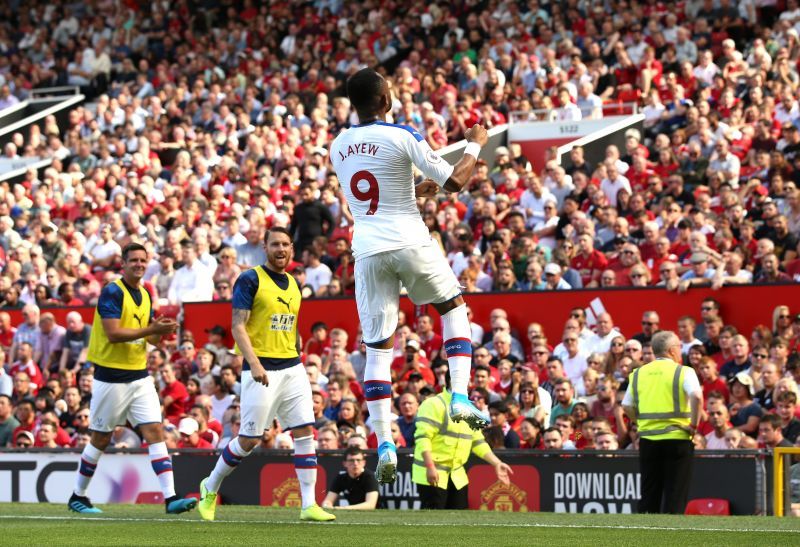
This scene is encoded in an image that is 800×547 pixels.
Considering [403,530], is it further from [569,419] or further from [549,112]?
[549,112]

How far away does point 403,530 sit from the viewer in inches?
382

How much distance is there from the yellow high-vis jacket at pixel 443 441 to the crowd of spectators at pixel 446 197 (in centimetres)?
113

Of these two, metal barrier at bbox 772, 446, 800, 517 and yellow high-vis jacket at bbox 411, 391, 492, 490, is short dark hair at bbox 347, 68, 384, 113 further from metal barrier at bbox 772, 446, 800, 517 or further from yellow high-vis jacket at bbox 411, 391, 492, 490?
metal barrier at bbox 772, 446, 800, 517

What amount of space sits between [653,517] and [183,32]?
24.0 m

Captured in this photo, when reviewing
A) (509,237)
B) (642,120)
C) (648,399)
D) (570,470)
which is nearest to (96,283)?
(509,237)

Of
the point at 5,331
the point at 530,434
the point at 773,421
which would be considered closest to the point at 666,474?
the point at 773,421

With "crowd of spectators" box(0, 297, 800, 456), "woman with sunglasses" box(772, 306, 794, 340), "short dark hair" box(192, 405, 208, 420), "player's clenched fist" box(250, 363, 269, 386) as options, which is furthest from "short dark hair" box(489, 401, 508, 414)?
"player's clenched fist" box(250, 363, 269, 386)

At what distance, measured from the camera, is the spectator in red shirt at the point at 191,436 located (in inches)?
649

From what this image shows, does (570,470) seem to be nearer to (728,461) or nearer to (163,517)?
(728,461)

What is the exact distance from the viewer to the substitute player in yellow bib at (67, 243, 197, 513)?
39.7 ft

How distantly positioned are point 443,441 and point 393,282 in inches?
163

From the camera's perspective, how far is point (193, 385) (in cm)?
1809

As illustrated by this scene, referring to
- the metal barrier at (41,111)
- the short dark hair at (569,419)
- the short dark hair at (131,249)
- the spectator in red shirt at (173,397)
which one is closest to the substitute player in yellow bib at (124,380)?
the short dark hair at (131,249)

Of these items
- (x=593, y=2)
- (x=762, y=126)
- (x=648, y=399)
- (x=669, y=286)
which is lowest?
(x=648, y=399)
